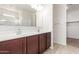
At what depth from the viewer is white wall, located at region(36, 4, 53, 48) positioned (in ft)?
9.48

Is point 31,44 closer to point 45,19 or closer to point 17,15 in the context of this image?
point 17,15

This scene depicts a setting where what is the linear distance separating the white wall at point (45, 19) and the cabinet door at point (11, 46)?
1353 mm

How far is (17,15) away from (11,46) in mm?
980

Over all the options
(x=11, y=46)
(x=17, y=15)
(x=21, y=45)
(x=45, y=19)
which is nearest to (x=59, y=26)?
(x=45, y=19)

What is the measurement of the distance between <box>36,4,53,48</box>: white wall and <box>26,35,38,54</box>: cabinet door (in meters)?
0.80

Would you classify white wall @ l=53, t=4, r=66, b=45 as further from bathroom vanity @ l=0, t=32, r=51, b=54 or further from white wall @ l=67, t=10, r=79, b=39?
bathroom vanity @ l=0, t=32, r=51, b=54

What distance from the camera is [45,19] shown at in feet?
10.4

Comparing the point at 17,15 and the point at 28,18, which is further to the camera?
the point at 28,18

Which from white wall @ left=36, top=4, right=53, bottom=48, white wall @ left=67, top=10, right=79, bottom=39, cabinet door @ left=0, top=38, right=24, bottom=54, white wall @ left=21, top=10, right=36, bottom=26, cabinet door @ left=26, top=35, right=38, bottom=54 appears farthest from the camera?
white wall @ left=36, top=4, right=53, bottom=48

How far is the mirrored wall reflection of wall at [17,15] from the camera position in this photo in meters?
1.95

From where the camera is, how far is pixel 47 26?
3.32m

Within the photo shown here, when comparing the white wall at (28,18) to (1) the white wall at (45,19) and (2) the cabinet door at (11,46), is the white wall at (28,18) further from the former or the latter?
(2) the cabinet door at (11,46)

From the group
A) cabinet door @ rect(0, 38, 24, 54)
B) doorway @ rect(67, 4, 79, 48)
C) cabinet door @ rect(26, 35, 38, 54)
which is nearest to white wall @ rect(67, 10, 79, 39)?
doorway @ rect(67, 4, 79, 48)

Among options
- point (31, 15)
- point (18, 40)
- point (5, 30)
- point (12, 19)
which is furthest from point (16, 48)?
point (31, 15)
